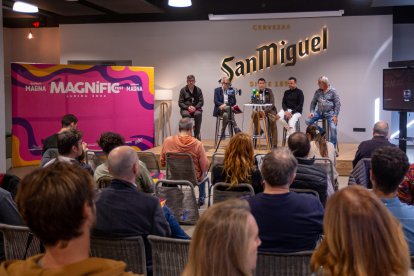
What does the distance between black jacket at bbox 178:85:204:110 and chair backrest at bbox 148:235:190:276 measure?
7.18 m

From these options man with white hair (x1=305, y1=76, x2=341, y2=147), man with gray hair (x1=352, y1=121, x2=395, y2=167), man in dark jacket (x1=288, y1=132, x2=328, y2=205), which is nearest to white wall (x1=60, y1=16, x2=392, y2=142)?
man with white hair (x1=305, y1=76, x2=341, y2=147)

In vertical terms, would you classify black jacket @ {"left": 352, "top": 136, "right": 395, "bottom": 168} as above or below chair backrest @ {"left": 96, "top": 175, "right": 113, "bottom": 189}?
above

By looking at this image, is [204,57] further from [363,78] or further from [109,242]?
[109,242]

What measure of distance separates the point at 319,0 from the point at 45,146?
24.8ft

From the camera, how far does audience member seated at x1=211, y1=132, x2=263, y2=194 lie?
4020 mm

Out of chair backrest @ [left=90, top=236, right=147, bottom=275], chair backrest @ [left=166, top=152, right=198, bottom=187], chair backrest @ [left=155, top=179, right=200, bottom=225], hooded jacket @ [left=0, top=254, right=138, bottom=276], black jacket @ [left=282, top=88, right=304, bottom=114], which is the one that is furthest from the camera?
black jacket @ [left=282, top=88, right=304, bottom=114]

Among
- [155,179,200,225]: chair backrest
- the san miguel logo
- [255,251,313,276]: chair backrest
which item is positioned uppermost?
the san miguel logo

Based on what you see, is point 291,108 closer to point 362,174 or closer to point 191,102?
point 191,102

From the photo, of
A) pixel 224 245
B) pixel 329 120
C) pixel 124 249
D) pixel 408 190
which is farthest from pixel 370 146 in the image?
pixel 224 245

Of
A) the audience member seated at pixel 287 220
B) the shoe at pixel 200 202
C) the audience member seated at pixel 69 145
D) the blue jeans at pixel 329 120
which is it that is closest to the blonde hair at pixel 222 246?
the audience member seated at pixel 287 220

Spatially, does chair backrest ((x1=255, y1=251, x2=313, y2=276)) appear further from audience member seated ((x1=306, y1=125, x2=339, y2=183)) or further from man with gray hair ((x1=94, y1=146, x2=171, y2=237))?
audience member seated ((x1=306, y1=125, x2=339, y2=183))

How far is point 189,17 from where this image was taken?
443 inches

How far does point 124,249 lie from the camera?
236 cm

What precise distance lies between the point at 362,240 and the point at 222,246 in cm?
47
